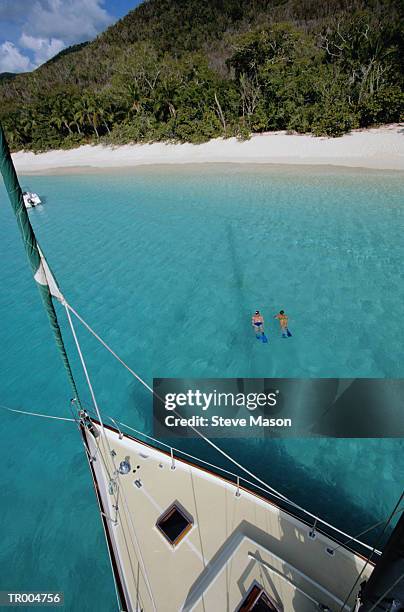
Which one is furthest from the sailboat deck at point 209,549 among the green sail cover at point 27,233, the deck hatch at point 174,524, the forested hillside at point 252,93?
the forested hillside at point 252,93

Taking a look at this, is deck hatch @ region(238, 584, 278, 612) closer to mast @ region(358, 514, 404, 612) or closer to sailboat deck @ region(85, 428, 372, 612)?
sailboat deck @ region(85, 428, 372, 612)

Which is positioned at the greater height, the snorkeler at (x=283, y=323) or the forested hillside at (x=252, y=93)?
the forested hillside at (x=252, y=93)

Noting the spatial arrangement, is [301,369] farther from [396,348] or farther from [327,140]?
[327,140]

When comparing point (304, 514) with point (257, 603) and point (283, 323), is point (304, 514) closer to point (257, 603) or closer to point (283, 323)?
point (257, 603)

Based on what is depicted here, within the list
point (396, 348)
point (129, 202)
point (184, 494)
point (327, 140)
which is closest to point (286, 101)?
point (327, 140)

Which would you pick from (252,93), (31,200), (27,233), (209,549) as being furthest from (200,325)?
(252,93)

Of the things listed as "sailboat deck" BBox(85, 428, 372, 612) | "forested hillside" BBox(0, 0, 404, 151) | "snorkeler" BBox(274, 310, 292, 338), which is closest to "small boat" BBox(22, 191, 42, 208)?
"forested hillside" BBox(0, 0, 404, 151)

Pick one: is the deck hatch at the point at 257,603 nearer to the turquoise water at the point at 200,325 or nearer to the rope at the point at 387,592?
the rope at the point at 387,592
